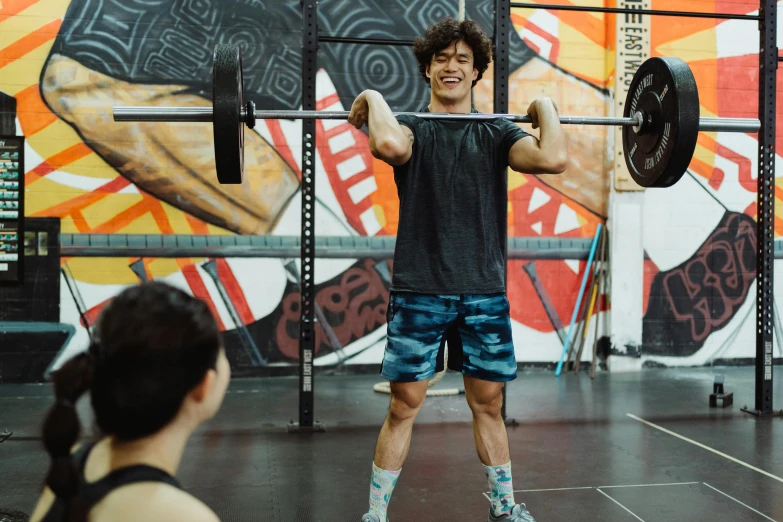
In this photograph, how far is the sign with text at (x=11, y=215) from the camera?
11.4 ft

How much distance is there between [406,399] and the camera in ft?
6.45

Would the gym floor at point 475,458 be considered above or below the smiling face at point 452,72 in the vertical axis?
below

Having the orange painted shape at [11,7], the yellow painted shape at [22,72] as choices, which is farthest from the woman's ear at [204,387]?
the orange painted shape at [11,7]

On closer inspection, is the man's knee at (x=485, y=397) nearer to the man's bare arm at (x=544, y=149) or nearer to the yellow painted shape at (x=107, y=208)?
the man's bare arm at (x=544, y=149)

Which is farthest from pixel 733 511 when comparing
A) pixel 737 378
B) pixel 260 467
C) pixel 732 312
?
pixel 732 312

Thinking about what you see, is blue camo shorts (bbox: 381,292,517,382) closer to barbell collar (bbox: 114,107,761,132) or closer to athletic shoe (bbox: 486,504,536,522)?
athletic shoe (bbox: 486,504,536,522)

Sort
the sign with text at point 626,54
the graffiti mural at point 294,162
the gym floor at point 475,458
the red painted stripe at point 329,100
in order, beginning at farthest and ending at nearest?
1. the sign with text at point 626,54
2. the red painted stripe at point 329,100
3. the graffiti mural at point 294,162
4. the gym floor at point 475,458

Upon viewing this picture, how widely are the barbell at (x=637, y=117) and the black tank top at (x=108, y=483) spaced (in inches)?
50.1

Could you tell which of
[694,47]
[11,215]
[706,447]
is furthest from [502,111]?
[694,47]

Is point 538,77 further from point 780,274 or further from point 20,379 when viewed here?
point 20,379

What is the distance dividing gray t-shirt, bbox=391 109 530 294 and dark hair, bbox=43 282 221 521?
1178mm

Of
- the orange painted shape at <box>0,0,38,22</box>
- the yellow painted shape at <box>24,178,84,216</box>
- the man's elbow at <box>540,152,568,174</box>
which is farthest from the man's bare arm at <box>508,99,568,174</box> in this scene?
the orange painted shape at <box>0,0,38,22</box>

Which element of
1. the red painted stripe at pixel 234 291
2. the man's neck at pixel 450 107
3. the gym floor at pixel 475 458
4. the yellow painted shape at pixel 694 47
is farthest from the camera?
the yellow painted shape at pixel 694 47

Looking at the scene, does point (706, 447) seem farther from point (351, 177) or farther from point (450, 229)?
point (351, 177)
